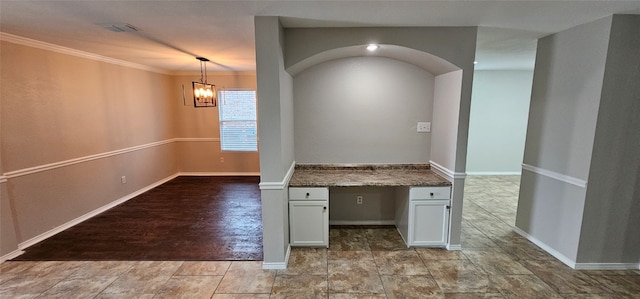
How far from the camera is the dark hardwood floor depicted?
3.10 metres

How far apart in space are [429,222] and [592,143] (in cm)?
167

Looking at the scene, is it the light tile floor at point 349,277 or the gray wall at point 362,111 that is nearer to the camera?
the light tile floor at point 349,277

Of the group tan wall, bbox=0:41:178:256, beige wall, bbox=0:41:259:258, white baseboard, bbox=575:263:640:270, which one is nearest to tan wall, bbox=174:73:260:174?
beige wall, bbox=0:41:259:258

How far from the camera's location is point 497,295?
2.40m

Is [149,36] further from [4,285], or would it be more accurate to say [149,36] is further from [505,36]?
[505,36]

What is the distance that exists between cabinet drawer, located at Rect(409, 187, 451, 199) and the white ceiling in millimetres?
1733

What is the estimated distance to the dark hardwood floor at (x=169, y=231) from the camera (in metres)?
3.10

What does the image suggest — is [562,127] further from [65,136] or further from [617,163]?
[65,136]

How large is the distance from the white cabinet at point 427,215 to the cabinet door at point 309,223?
0.96 m

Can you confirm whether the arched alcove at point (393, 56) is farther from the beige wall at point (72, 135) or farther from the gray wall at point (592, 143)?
the beige wall at point (72, 135)

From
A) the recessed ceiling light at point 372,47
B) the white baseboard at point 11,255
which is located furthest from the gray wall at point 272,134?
the white baseboard at point 11,255

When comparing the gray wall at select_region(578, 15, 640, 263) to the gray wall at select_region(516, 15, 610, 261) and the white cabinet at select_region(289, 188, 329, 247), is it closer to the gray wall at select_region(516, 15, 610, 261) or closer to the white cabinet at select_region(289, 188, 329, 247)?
the gray wall at select_region(516, 15, 610, 261)

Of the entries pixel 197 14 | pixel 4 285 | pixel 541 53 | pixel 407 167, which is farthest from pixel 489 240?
pixel 4 285

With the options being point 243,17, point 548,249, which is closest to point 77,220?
point 243,17
